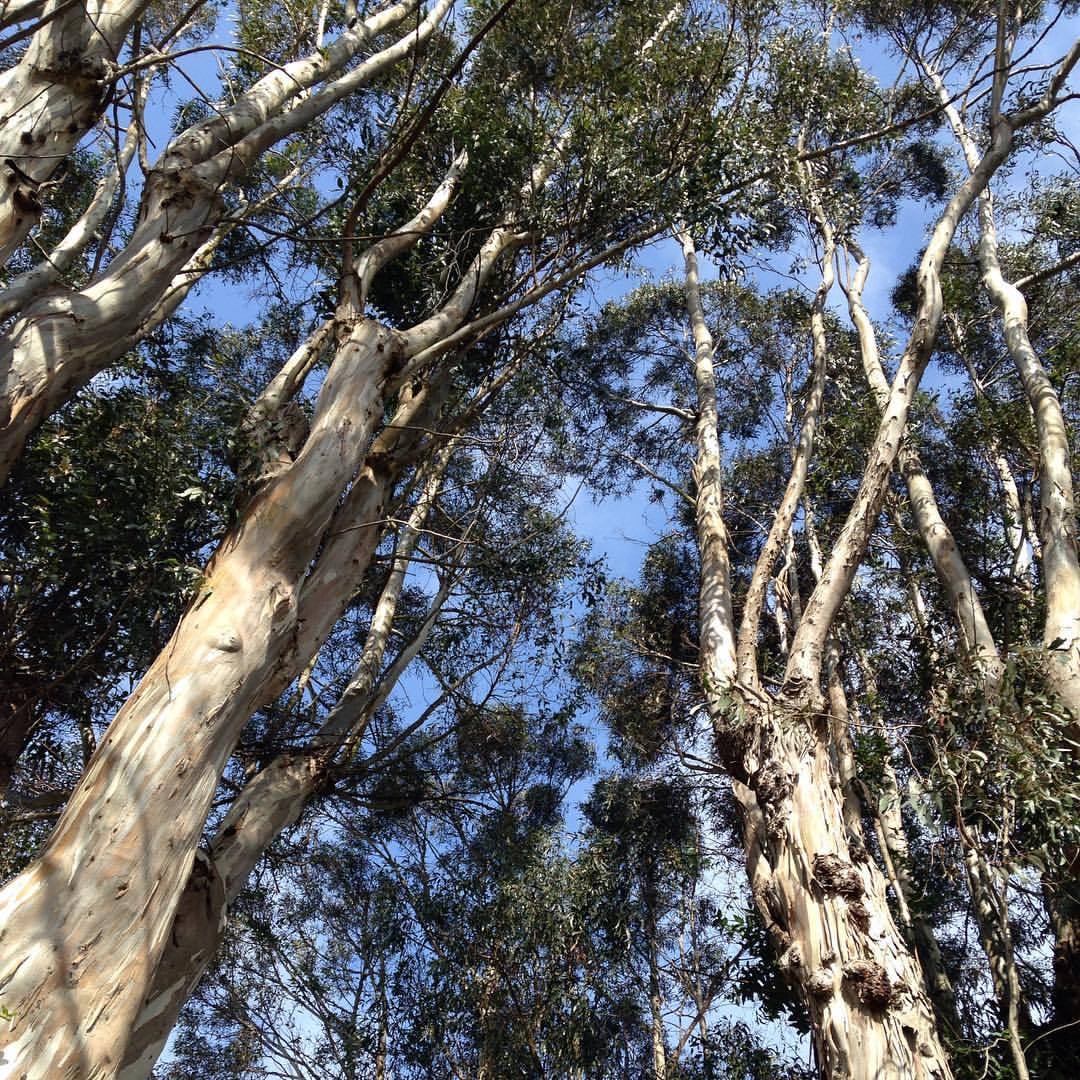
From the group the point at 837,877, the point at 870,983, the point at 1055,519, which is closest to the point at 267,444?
the point at 837,877

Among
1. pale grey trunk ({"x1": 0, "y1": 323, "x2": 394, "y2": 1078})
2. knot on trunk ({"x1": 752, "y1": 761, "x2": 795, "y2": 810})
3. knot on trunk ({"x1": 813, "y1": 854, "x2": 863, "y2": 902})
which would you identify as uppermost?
knot on trunk ({"x1": 752, "y1": 761, "x2": 795, "y2": 810})

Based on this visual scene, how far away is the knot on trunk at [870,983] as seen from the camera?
3.49 m

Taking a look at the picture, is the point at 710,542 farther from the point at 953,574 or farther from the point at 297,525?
the point at 297,525

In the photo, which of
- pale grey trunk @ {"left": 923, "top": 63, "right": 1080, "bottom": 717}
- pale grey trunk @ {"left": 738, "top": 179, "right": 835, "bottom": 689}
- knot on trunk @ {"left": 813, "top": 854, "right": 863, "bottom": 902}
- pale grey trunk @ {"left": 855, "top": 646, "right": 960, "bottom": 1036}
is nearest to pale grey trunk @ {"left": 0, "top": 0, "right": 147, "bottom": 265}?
pale grey trunk @ {"left": 738, "top": 179, "right": 835, "bottom": 689}

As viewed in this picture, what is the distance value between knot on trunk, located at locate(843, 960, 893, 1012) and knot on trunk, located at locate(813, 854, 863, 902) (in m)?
0.30

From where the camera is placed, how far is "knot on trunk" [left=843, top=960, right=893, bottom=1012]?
3.49m

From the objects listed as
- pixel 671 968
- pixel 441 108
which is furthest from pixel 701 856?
pixel 441 108

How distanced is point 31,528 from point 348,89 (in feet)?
10.9

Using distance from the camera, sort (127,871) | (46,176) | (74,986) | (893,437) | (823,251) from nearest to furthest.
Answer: (74,986)
(127,871)
(46,176)
(893,437)
(823,251)

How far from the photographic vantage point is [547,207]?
660 cm

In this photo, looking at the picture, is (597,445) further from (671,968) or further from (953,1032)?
(953,1032)

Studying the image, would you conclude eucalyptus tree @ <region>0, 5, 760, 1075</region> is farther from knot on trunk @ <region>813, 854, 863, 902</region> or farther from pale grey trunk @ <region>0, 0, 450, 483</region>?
knot on trunk @ <region>813, 854, 863, 902</region>

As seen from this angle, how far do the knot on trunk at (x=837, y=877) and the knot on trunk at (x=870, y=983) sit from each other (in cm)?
30

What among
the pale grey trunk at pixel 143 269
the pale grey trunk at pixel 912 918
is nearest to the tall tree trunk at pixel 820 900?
the pale grey trunk at pixel 912 918
